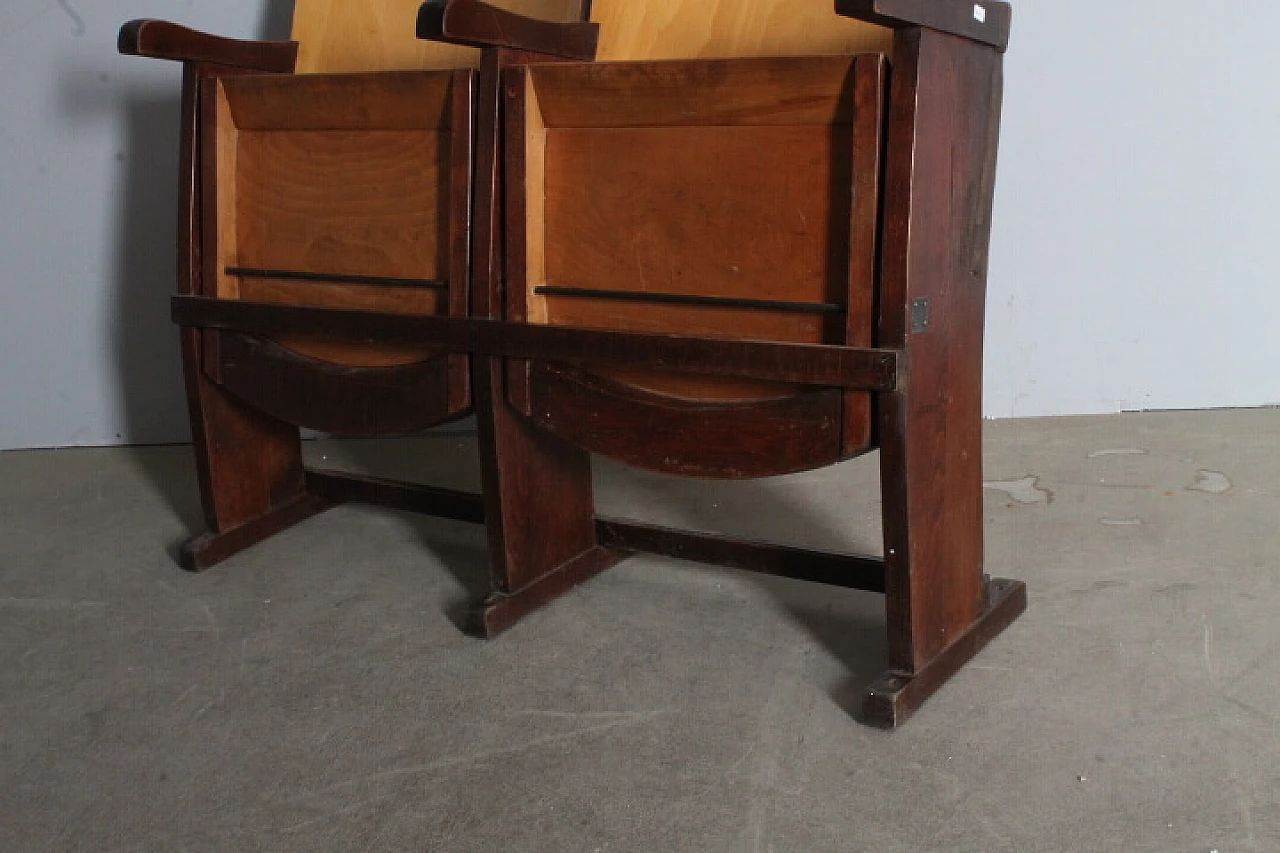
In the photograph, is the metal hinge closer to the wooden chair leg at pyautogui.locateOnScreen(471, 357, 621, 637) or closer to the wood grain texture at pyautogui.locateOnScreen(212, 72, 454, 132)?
the wooden chair leg at pyautogui.locateOnScreen(471, 357, 621, 637)

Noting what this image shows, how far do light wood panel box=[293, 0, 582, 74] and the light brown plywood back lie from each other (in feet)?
1.20

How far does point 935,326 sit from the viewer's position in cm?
174

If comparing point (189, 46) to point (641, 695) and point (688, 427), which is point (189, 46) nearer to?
point (688, 427)

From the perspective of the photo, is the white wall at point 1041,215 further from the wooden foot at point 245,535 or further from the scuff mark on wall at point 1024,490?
the wooden foot at point 245,535

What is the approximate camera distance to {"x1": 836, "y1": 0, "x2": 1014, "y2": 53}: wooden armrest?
1.51m

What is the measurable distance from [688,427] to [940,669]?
48 cm

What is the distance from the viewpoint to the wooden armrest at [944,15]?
151 centimetres

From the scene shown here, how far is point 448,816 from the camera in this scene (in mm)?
1535

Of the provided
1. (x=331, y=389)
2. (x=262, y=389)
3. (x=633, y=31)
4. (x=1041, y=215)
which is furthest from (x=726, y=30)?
(x=1041, y=215)

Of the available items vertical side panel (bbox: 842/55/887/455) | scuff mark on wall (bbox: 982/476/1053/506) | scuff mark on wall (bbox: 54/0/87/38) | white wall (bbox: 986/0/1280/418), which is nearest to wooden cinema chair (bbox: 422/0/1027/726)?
vertical side panel (bbox: 842/55/887/455)

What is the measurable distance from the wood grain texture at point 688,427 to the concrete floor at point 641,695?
0.30 metres

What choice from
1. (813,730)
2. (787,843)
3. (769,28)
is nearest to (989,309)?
(769,28)

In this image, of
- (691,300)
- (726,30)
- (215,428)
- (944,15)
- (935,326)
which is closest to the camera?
(944,15)

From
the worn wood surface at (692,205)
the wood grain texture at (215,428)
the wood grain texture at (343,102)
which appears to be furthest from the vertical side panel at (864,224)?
the wood grain texture at (215,428)
